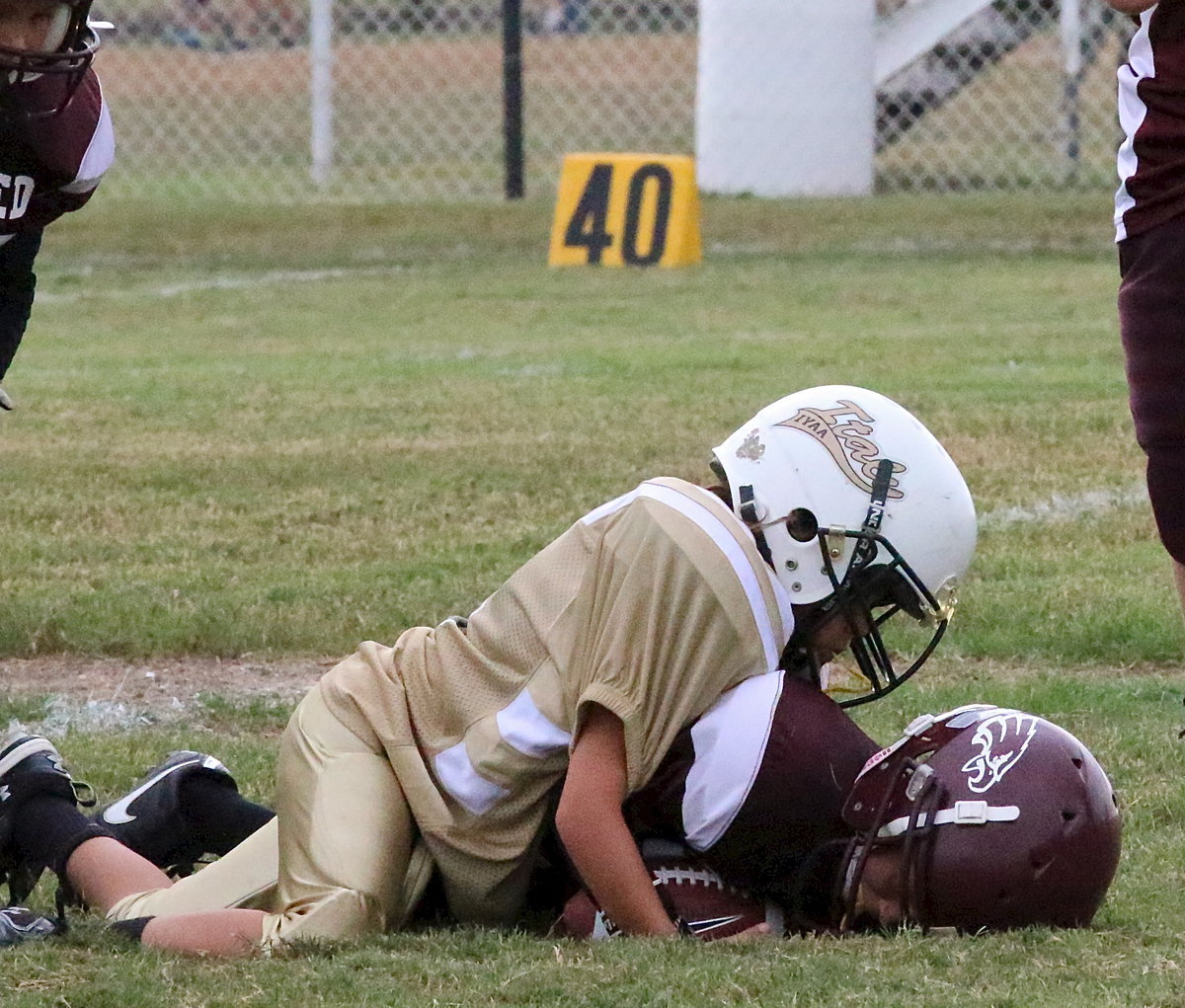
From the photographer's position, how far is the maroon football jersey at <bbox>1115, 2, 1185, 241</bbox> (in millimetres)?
3383

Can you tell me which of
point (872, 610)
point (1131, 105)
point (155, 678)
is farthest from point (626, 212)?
point (872, 610)

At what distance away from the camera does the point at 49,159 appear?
3604 mm

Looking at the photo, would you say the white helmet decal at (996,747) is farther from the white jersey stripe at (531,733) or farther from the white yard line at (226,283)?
the white yard line at (226,283)

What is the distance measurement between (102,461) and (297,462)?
573 mm

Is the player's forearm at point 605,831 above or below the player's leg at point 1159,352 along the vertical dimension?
below

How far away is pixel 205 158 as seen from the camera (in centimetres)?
1638

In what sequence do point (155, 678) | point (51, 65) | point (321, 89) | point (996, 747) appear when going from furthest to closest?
point (321, 89) → point (155, 678) → point (51, 65) → point (996, 747)

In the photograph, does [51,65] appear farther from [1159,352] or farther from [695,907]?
[1159,352]

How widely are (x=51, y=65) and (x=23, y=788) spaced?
108cm

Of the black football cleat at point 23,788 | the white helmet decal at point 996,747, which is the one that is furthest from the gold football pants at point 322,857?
the white helmet decal at point 996,747

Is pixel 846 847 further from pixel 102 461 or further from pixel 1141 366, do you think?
pixel 102 461

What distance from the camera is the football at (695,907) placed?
3.09m

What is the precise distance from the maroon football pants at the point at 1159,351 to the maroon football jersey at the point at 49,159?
163 centimetres

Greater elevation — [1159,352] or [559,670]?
[1159,352]
